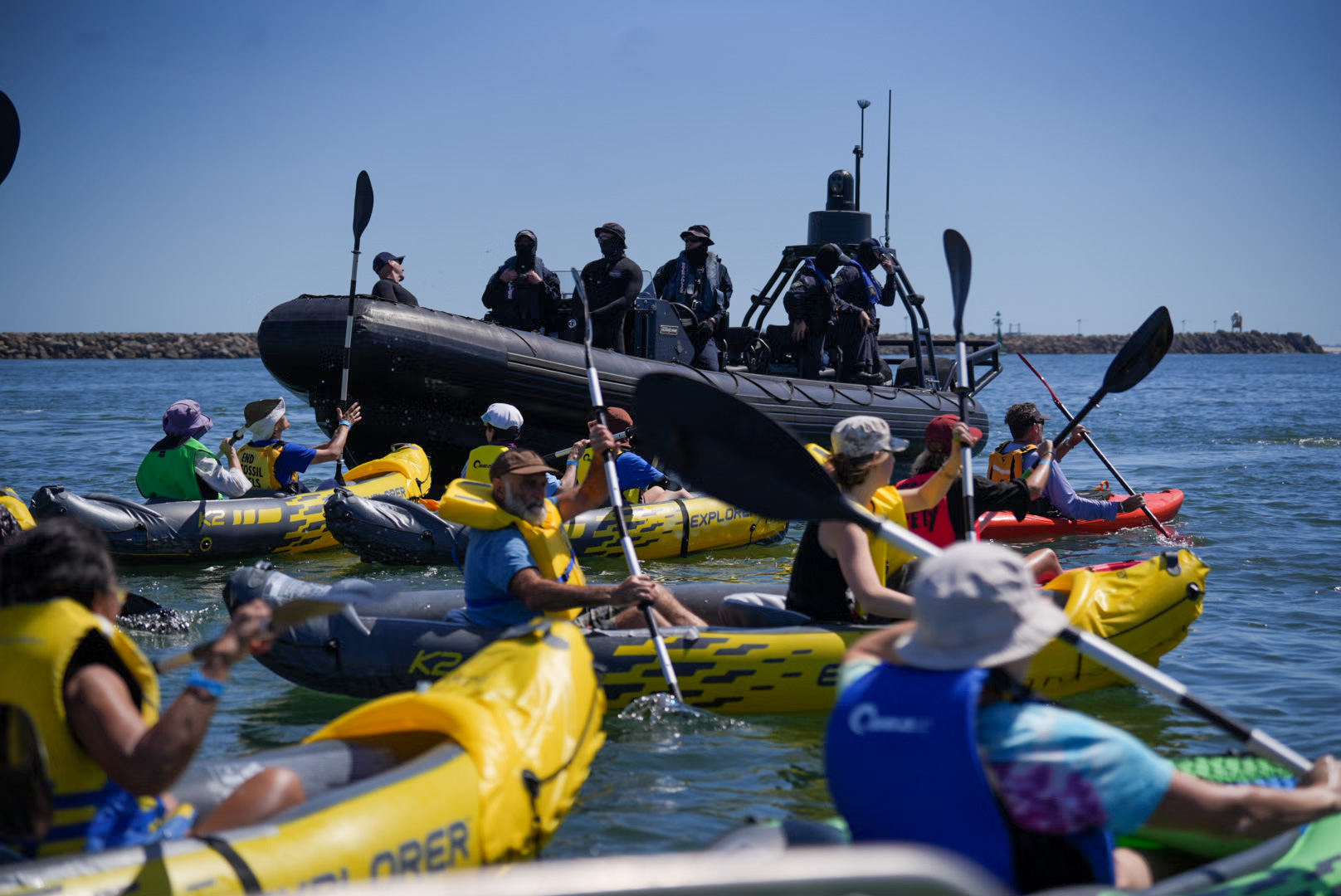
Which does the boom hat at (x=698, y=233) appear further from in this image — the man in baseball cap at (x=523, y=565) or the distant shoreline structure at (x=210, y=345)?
the distant shoreline structure at (x=210, y=345)

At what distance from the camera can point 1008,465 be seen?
802 cm

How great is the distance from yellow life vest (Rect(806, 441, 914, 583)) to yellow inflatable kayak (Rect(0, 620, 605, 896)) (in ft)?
4.63

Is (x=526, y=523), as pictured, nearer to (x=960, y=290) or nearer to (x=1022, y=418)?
(x=960, y=290)

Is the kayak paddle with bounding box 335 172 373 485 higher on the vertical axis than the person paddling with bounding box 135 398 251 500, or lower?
higher

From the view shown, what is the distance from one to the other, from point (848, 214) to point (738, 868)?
40.9 feet

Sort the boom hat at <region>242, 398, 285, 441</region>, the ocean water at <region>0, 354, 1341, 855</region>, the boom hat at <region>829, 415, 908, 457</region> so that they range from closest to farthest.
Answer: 1. the ocean water at <region>0, 354, 1341, 855</region>
2. the boom hat at <region>829, 415, 908, 457</region>
3. the boom hat at <region>242, 398, 285, 441</region>

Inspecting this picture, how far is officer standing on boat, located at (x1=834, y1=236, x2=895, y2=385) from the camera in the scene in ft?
41.6

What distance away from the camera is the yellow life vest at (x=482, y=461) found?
7.54m

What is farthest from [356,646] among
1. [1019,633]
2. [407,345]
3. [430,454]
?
[430,454]

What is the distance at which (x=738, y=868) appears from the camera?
1.54 metres

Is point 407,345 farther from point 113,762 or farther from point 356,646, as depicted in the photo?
point 113,762

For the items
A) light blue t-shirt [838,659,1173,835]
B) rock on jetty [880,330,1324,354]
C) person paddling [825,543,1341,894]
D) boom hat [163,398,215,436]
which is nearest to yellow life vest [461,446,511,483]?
boom hat [163,398,215,436]

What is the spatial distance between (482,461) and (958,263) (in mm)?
3062

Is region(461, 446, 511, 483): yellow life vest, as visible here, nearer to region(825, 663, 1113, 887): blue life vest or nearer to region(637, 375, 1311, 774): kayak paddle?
region(637, 375, 1311, 774): kayak paddle
